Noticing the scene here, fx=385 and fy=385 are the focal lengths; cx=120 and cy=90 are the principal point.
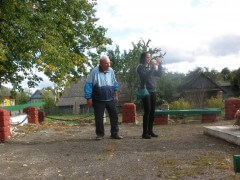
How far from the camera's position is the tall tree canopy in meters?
16.5

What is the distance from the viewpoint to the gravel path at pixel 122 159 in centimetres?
447

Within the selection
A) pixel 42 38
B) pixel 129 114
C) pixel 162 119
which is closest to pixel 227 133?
pixel 162 119

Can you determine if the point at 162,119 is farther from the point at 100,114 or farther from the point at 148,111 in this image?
the point at 100,114

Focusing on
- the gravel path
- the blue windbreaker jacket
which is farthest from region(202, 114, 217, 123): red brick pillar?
the blue windbreaker jacket

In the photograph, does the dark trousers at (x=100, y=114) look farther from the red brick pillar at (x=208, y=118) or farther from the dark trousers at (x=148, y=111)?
the red brick pillar at (x=208, y=118)

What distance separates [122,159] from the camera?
538 centimetres

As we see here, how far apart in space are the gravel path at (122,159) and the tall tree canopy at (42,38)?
30.1 ft

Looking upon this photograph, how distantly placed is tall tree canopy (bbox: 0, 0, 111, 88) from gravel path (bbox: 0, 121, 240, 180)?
917 cm

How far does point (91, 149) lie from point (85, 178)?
1959mm

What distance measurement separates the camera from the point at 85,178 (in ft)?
14.5

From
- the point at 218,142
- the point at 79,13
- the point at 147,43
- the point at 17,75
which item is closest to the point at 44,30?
the point at 17,75

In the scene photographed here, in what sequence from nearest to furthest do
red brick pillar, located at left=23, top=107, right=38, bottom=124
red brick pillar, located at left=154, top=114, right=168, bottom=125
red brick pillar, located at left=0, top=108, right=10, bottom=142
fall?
red brick pillar, located at left=0, top=108, right=10, bottom=142 → red brick pillar, located at left=154, top=114, right=168, bottom=125 → red brick pillar, located at left=23, top=107, right=38, bottom=124

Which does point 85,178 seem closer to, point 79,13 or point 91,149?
point 91,149

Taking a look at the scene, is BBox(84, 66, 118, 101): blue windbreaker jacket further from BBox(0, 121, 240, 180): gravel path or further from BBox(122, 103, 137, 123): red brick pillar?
BBox(122, 103, 137, 123): red brick pillar
